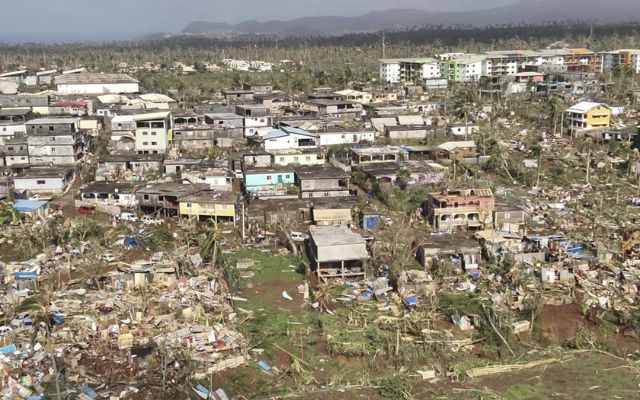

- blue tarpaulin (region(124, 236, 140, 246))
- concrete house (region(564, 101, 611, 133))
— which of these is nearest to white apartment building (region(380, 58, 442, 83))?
concrete house (region(564, 101, 611, 133))

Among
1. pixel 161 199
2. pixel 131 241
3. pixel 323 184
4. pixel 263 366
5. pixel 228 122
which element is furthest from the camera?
pixel 228 122

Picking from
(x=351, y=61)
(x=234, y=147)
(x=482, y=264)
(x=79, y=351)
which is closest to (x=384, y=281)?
(x=482, y=264)

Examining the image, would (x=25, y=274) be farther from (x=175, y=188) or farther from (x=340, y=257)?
(x=340, y=257)

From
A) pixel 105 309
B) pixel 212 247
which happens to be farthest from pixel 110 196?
pixel 105 309

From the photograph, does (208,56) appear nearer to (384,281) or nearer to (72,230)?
(72,230)

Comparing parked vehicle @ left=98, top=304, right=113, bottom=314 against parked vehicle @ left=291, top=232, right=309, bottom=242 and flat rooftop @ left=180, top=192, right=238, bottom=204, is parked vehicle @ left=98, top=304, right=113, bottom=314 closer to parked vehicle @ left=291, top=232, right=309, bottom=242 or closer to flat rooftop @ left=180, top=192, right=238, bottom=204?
parked vehicle @ left=291, top=232, right=309, bottom=242

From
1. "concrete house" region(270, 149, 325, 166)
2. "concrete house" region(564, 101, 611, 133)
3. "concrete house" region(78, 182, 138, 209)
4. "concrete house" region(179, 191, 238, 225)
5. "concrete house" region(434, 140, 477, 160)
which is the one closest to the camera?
"concrete house" region(179, 191, 238, 225)
